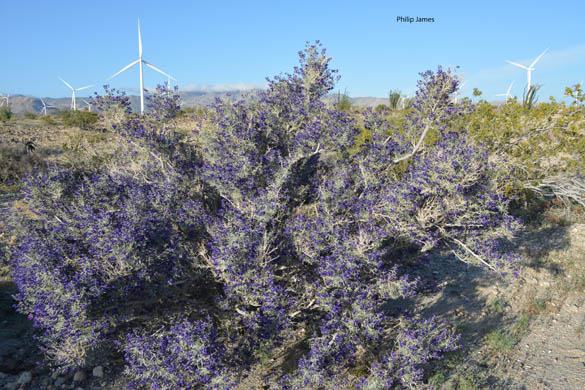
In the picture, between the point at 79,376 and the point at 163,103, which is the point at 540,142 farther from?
the point at 79,376

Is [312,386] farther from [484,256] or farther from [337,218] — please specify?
[484,256]

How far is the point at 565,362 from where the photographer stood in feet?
20.6

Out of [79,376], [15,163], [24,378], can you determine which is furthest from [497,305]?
[15,163]

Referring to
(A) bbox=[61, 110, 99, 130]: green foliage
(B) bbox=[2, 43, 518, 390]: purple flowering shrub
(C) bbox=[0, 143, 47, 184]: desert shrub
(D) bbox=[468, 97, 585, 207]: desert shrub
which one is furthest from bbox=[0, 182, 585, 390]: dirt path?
(A) bbox=[61, 110, 99, 130]: green foliage

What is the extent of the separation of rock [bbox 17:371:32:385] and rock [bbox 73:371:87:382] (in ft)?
2.23

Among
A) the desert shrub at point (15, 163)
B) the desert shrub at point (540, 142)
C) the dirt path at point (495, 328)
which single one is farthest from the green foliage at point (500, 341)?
the desert shrub at point (15, 163)

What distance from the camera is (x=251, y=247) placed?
5.11 meters

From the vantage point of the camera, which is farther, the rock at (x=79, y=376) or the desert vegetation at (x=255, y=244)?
the rock at (x=79, y=376)

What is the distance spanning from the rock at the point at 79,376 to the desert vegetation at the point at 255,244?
298 millimetres

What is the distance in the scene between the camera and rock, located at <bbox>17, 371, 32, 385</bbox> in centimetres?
553

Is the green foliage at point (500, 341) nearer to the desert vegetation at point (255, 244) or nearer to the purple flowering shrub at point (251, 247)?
the desert vegetation at point (255, 244)

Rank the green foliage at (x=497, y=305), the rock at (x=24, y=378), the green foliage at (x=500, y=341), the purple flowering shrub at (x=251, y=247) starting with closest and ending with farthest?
the purple flowering shrub at (x=251, y=247)
the rock at (x=24, y=378)
the green foliage at (x=500, y=341)
the green foliage at (x=497, y=305)

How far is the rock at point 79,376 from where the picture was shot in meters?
5.71

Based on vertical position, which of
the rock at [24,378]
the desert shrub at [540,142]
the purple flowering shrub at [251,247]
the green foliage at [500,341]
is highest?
the desert shrub at [540,142]
